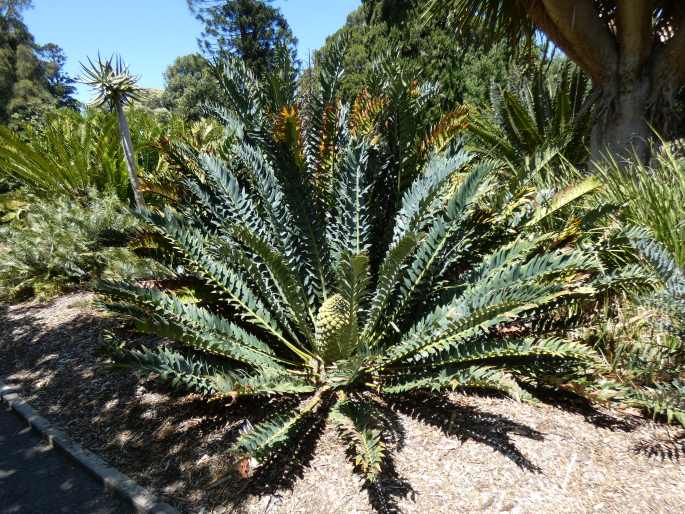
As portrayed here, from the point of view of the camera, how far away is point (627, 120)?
403cm

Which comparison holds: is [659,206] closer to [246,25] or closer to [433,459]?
[433,459]

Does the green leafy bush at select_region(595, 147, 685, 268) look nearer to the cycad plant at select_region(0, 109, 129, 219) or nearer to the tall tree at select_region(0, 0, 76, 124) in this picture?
the cycad plant at select_region(0, 109, 129, 219)

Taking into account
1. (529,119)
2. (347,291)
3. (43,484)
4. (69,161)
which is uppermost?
(529,119)

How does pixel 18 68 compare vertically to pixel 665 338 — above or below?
above

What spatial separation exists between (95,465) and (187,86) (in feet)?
130

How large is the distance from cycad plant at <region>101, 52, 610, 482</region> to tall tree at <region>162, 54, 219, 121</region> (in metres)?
27.8

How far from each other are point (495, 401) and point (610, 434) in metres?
0.52

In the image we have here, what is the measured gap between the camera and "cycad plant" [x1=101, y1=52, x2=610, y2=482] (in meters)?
1.85

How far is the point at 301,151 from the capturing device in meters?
2.52

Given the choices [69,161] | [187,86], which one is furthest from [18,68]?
[69,161]

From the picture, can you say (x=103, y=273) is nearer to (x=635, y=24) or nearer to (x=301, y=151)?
(x=301, y=151)

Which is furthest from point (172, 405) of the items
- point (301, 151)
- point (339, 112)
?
point (339, 112)

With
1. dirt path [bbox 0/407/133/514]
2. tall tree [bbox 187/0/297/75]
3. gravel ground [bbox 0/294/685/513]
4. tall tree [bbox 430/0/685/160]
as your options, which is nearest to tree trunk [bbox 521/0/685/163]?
tall tree [bbox 430/0/685/160]

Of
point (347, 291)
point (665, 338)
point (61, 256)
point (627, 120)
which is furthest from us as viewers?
point (61, 256)
